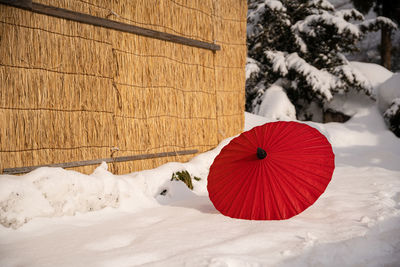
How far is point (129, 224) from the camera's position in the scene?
2514 millimetres

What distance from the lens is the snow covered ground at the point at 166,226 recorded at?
5.94 feet

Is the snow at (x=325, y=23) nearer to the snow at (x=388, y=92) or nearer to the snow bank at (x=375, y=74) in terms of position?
the snow bank at (x=375, y=74)

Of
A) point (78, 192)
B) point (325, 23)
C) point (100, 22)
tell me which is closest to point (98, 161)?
point (78, 192)

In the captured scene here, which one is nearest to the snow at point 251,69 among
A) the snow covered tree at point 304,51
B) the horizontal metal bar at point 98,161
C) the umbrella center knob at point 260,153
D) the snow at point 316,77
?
the snow covered tree at point 304,51

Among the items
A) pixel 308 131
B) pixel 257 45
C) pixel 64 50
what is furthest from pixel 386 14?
pixel 64 50

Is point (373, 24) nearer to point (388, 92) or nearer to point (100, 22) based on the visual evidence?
point (388, 92)

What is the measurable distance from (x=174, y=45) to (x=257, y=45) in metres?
5.69

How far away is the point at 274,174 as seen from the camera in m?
2.39

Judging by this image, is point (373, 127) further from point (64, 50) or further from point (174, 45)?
point (64, 50)

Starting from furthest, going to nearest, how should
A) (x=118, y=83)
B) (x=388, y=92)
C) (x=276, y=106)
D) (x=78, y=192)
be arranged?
(x=276, y=106) < (x=388, y=92) < (x=118, y=83) < (x=78, y=192)

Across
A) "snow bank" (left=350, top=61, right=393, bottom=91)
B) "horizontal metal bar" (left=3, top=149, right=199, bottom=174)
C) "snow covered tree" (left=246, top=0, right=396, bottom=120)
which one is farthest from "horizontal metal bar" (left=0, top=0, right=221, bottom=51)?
"snow bank" (left=350, top=61, right=393, bottom=91)

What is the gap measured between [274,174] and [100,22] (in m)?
2.16

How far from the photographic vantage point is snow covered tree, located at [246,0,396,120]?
25.1ft

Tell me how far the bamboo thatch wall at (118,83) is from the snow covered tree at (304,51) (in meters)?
3.70
